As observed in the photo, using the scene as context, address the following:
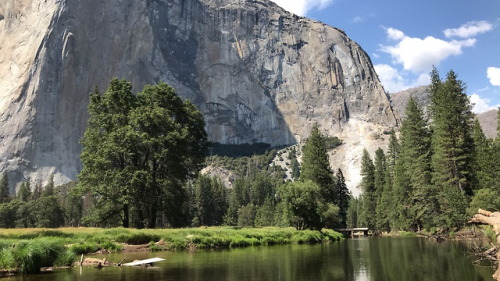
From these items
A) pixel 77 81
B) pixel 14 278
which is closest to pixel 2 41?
pixel 77 81

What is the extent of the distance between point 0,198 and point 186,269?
126904 millimetres

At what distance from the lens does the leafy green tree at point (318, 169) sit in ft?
220

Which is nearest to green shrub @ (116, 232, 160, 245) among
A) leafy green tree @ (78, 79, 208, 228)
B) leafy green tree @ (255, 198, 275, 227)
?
leafy green tree @ (78, 79, 208, 228)

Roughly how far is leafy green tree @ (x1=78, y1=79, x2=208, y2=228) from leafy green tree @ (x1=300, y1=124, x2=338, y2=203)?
2548cm

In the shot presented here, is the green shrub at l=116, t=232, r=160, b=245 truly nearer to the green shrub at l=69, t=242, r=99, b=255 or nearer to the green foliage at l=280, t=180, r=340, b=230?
the green shrub at l=69, t=242, r=99, b=255

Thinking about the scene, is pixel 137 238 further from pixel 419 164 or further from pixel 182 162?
pixel 419 164

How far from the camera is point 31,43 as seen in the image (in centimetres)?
18575

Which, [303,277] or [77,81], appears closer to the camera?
[303,277]

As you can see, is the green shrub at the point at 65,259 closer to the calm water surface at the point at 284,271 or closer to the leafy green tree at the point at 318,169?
the calm water surface at the point at 284,271

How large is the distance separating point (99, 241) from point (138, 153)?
621 inches

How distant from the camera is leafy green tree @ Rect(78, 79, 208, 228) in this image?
4019 cm

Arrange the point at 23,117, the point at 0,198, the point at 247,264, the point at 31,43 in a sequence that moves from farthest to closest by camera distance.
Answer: the point at 31,43 → the point at 23,117 → the point at 0,198 → the point at 247,264

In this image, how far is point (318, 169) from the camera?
67.2m

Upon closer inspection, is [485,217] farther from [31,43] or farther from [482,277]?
[31,43]
